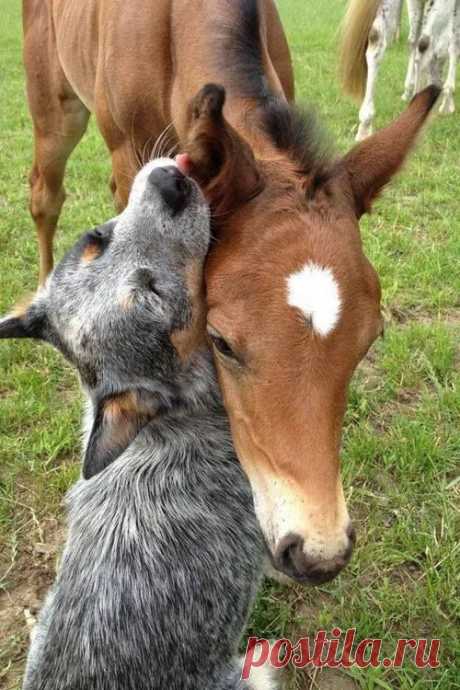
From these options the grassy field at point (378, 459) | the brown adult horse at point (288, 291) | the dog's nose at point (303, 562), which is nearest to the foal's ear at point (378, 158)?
the brown adult horse at point (288, 291)

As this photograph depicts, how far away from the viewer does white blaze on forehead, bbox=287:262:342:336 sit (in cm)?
158

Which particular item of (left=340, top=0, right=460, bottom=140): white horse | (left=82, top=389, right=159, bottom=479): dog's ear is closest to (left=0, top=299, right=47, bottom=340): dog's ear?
(left=82, top=389, right=159, bottom=479): dog's ear

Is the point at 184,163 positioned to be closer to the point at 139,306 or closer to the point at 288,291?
the point at 139,306

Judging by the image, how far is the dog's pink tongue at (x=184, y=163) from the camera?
6.24ft

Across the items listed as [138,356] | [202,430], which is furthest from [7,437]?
[138,356]

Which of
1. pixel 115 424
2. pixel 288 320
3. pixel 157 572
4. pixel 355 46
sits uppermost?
pixel 288 320

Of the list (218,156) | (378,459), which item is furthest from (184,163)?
(378,459)

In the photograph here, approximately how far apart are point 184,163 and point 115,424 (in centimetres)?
74

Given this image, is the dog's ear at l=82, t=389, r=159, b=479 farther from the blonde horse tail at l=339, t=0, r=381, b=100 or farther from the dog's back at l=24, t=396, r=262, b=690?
the blonde horse tail at l=339, t=0, r=381, b=100

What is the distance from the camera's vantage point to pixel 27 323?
2217 millimetres

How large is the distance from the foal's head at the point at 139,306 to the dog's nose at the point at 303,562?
1.77ft

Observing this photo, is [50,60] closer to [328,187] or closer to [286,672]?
[328,187]

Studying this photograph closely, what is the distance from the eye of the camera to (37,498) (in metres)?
2.99

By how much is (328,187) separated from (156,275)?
0.51 metres
